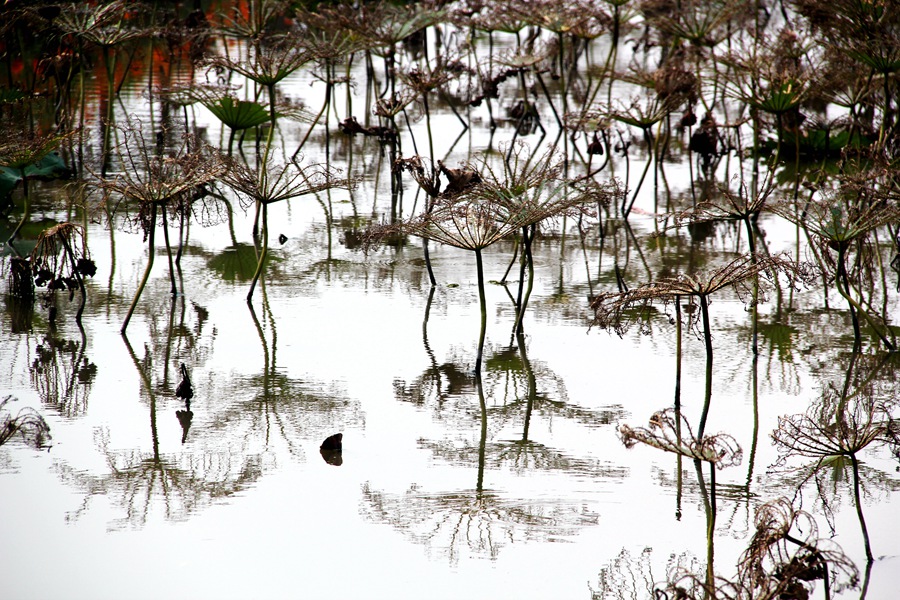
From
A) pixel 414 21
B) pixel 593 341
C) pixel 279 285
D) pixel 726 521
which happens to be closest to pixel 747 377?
pixel 593 341

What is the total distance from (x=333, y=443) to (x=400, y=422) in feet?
1.51

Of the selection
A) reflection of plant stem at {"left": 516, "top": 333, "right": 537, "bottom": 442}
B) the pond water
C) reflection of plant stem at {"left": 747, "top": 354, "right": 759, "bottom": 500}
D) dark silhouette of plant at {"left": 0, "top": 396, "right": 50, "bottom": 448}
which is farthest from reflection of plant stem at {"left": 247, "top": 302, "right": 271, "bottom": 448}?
reflection of plant stem at {"left": 747, "top": 354, "right": 759, "bottom": 500}

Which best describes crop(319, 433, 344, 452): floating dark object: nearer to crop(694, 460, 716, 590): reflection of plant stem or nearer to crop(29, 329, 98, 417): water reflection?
crop(29, 329, 98, 417): water reflection

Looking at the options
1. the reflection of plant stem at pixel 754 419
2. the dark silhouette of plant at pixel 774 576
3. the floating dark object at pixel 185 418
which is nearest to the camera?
the dark silhouette of plant at pixel 774 576

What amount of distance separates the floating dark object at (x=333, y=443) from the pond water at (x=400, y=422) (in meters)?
0.08

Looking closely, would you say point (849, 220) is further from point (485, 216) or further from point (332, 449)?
point (332, 449)

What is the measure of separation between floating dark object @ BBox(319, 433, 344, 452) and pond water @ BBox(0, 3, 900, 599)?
0.08m

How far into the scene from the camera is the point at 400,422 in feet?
16.2

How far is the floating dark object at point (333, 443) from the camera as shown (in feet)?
15.0

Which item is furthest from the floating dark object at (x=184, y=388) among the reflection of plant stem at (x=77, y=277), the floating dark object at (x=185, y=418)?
the reflection of plant stem at (x=77, y=277)

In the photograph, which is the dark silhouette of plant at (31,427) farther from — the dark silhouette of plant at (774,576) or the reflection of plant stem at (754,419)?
the reflection of plant stem at (754,419)

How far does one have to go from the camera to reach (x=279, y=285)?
696cm

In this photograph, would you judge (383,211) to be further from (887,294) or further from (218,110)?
(887,294)

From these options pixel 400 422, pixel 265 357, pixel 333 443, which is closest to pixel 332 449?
pixel 333 443
